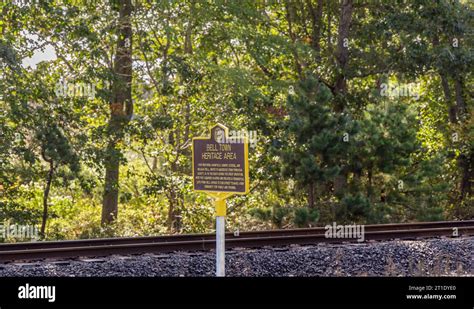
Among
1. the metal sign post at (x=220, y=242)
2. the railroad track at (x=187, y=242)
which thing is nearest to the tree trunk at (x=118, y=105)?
the railroad track at (x=187, y=242)

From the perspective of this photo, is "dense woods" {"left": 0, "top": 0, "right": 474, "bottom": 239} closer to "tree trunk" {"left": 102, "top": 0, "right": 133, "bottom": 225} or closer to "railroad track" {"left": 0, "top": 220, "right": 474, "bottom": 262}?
"tree trunk" {"left": 102, "top": 0, "right": 133, "bottom": 225}

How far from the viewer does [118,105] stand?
16281 mm

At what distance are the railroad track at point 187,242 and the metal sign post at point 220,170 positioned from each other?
1983mm

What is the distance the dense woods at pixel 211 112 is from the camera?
1419 cm

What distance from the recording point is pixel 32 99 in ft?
46.6

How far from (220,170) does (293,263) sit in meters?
2.05

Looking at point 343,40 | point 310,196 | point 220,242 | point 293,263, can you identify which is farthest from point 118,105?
point 220,242

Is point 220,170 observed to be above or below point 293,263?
above

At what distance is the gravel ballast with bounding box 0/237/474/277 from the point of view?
8867mm

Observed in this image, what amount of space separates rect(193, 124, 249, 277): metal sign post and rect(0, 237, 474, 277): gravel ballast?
3.86 ft

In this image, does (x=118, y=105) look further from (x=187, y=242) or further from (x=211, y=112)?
(x=187, y=242)

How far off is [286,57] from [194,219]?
18.5ft
